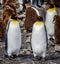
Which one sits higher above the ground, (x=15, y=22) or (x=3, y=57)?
(x=15, y=22)

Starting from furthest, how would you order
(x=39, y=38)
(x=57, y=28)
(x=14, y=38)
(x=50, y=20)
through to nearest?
(x=50, y=20) → (x=57, y=28) → (x=14, y=38) → (x=39, y=38)

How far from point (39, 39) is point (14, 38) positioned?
1.60 ft

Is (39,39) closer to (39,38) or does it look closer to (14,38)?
(39,38)

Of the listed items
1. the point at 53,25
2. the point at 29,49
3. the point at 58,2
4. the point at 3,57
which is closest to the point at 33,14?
the point at 53,25

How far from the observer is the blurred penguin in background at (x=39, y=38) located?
6855mm

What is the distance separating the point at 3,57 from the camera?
7.15 m

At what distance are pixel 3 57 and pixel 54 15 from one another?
1.69m

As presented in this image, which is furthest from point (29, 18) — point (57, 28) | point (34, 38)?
point (34, 38)

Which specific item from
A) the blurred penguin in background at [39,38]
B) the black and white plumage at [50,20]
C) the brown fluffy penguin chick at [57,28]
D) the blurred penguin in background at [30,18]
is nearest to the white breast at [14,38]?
the blurred penguin in background at [39,38]

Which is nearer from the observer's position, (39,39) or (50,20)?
(39,39)

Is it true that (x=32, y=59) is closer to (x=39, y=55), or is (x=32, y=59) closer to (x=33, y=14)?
(x=39, y=55)

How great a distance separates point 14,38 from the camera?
7.05 metres

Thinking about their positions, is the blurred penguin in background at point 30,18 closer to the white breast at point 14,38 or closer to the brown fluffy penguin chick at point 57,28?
the brown fluffy penguin chick at point 57,28

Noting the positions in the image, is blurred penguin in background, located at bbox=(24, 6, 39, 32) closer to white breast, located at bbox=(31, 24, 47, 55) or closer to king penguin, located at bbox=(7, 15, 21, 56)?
king penguin, located at bbox=(7, 15, 21, 56)
